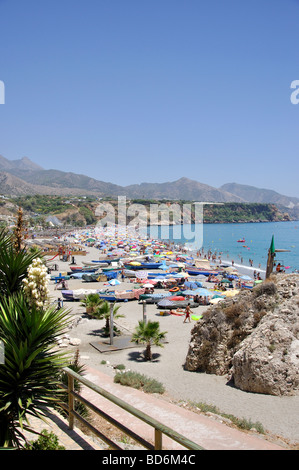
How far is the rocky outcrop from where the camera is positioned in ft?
33.0

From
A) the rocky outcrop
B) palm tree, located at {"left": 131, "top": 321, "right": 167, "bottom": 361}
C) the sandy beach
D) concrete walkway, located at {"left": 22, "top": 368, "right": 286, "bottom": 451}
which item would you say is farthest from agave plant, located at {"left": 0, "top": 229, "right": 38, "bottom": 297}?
palm tree, located at {"left": 131, "top": 321, "right": 167, "bottom": 361}

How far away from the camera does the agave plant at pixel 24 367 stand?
12.0 feet

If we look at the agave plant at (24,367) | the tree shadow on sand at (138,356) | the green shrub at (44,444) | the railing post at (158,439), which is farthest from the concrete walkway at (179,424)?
the tree shadow on sand at (138,356)

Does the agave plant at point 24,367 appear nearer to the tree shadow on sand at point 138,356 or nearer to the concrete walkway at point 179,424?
the concrete walkway at point 179,424

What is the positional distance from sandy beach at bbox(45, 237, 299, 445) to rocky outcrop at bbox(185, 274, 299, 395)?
1.36 feet

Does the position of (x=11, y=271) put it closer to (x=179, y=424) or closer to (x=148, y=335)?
(x=179, y=424)

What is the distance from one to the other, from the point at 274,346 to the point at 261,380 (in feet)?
3.32

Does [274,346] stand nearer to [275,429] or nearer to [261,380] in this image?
Result: [261,380]

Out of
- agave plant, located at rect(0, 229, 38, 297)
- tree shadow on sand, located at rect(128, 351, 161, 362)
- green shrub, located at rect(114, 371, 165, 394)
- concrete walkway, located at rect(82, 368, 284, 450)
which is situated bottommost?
tree shadow on sand, located at rect(128, 351, 161, 362)
